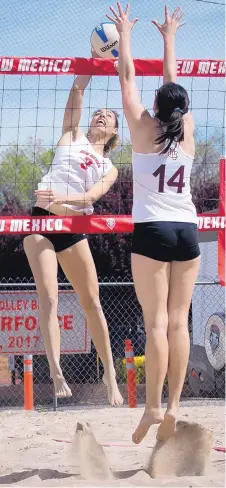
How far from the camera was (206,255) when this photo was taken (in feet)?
45.8

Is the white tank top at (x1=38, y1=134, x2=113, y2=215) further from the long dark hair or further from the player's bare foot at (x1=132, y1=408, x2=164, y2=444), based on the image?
the player's bare foot at (x1=132, y1=408, x2=164, y2=444)

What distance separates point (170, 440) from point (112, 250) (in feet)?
50.5

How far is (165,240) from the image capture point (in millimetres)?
4922

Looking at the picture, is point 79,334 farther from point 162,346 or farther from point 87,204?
point 162,346

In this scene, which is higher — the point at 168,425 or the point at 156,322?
the point at 156,322

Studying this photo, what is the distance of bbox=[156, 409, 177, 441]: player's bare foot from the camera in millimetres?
4941

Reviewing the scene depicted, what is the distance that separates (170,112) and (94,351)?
381 inches

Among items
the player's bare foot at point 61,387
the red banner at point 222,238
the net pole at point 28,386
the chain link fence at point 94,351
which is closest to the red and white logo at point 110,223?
the red banner at point 222,238

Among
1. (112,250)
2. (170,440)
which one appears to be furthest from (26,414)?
(112,250)

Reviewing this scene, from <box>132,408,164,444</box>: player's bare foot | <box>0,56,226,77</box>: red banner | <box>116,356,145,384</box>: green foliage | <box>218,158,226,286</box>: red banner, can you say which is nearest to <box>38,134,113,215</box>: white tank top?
<box>0,56,226,77</box>: red banner

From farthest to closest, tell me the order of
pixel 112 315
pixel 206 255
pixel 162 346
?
1. pixel 112 315
2. pixel 206 255
3. pixel 162 346

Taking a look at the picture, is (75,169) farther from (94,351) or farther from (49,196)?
(94,351)

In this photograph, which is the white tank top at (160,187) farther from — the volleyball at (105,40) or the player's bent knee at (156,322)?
the volleyball at (105,40)

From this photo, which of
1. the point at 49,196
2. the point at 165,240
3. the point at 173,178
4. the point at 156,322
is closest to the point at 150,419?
the point at 156,322
